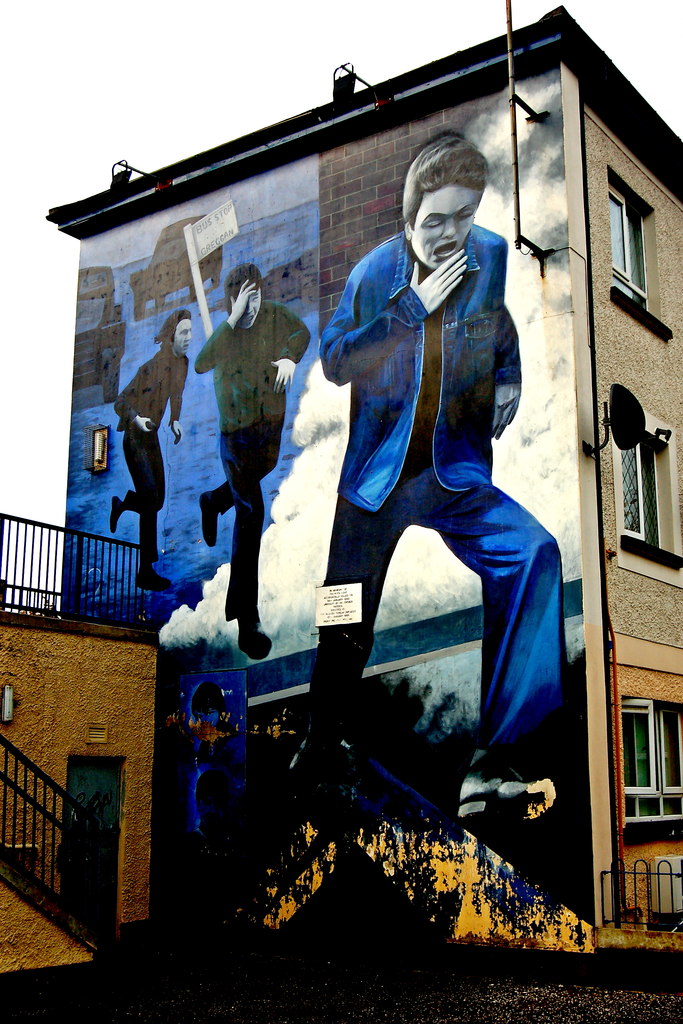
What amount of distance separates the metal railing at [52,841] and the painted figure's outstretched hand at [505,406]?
17.3 feet

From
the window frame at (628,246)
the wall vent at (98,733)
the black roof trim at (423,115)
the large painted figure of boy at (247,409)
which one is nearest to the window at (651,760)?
the large painted figure of boy at (247,409)

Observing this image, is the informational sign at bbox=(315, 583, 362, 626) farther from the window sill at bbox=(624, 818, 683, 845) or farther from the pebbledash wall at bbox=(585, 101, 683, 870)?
the window sill at bbox=(624, 818, 683, 845)

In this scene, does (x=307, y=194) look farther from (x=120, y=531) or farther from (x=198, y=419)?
(x=120, y=531)

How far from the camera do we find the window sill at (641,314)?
11586mm

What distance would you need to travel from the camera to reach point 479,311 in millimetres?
11359

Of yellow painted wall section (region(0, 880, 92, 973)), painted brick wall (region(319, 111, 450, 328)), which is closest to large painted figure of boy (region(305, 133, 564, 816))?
painted brick wall (region(319, 111, 450, 328))

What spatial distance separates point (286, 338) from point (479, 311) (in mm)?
2499

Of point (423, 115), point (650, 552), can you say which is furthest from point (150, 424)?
point (650, 552)

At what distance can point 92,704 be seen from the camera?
12.2 metres

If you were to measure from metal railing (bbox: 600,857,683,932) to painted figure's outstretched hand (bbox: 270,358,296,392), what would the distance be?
20.2ft

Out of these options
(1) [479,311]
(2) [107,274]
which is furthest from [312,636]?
(2) [107,274]

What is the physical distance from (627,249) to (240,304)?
452 cm

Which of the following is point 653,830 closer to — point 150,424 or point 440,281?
point 440,281

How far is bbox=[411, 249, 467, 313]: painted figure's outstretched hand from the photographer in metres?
11.6
